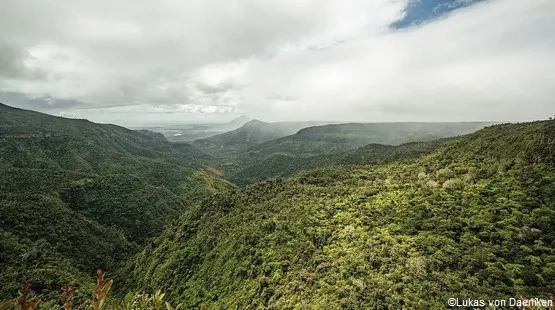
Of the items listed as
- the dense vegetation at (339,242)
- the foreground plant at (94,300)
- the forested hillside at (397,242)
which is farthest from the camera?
the dense vegetation at (339,242)

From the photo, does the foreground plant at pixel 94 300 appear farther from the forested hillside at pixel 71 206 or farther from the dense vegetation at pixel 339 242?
the forested hillside at pixel 71 206

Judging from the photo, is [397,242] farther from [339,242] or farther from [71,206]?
[71,206]

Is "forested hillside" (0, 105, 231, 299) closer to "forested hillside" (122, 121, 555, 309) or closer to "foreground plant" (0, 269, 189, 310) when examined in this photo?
"forested hillside" (122, 121, 555, 309)

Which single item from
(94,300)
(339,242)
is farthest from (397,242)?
(94,300)

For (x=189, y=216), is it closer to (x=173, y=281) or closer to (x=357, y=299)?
(x=173, y=281)

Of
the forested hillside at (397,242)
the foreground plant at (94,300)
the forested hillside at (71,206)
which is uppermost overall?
the foreground plant at (94,300)

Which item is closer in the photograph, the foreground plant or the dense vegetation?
the foreground plant

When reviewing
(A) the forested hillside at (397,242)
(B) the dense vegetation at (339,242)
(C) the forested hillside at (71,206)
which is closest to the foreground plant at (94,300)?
(B) the dense vegetation at (339,242)

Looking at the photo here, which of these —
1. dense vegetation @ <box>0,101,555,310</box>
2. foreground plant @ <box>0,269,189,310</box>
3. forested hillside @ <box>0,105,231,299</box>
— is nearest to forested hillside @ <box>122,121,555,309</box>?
dense vegetation @ <box>0,101,555,310</box>
